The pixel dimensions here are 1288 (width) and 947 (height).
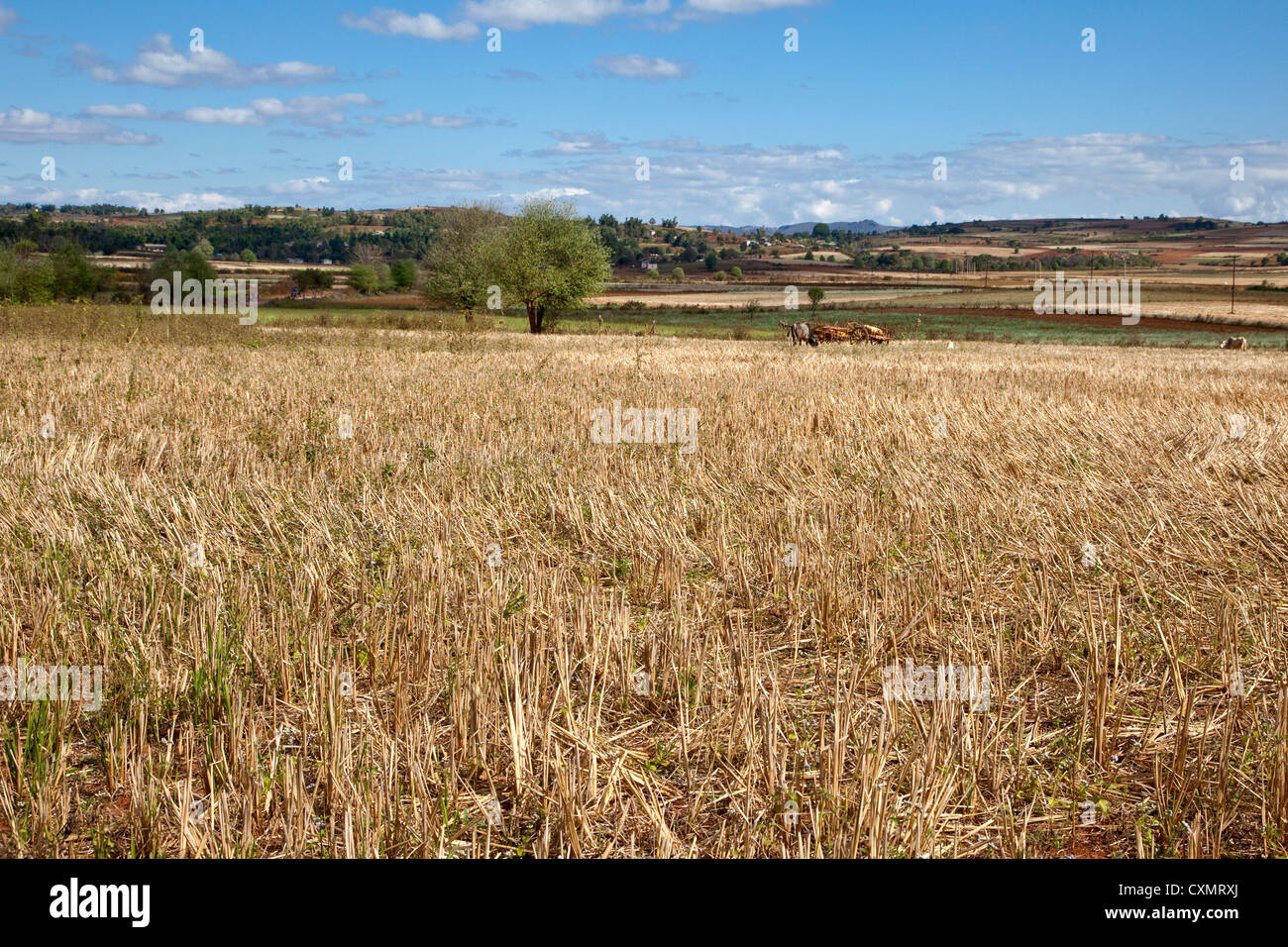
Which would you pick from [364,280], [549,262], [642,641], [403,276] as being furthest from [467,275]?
[403,276]

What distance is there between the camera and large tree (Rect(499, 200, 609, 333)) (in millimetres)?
55562

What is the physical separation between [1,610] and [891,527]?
6329mm

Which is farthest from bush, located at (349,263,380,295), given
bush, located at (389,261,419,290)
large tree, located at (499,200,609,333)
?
large tree, located at (499,200,609,333)

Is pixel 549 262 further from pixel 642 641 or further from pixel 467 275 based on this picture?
pixel 642 641

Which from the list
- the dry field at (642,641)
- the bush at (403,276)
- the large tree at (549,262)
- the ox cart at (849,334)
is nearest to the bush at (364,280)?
the bush at (403,276)

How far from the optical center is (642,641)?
216 inches

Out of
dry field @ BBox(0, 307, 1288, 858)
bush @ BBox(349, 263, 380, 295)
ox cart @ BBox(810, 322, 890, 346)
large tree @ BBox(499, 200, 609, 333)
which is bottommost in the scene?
dry field @ BBox(0, 307, 1288, 858)

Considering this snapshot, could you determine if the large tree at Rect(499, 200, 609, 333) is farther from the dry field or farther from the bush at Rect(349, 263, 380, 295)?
the bush at Rect(349, 263, 380, 295)

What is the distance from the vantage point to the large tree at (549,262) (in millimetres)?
55562

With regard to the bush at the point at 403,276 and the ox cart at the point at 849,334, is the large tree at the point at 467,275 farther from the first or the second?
the bush at the point at 403,276

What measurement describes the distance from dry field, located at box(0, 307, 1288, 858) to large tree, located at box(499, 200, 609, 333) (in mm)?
44388

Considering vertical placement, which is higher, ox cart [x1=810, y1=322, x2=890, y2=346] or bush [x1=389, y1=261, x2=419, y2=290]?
bush [x1=389, y1=261, x2=419, y2=290]
